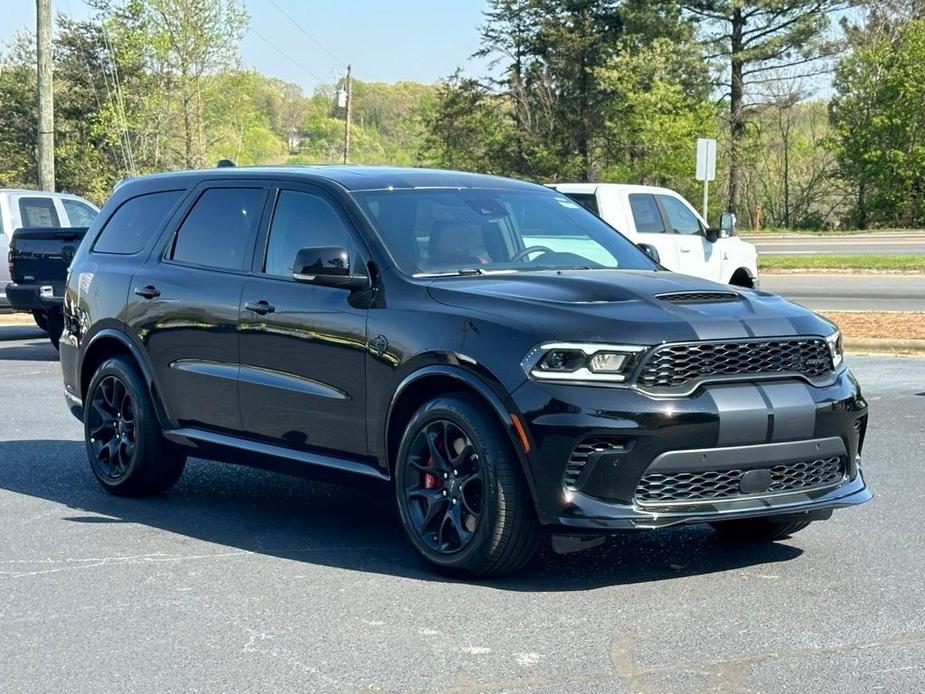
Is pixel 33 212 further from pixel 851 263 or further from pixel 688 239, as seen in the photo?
pixel 851 263

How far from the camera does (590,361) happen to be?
5566 millimetres

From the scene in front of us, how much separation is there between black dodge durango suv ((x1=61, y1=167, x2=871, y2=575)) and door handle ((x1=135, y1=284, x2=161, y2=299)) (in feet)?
0.04

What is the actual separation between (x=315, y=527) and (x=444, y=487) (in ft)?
4.65

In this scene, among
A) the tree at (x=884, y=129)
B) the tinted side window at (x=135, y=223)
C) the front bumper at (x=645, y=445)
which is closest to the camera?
the front bumper at (x=645, y=445)

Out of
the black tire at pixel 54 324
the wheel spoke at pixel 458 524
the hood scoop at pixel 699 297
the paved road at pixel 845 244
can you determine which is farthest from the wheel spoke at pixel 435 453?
the paved road at pixel 845 244

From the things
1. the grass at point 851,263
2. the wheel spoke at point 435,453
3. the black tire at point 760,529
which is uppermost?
the grass at point 851,263

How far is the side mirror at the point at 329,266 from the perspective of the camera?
6422 mm

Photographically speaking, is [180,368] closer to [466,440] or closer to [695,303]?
[466,440]

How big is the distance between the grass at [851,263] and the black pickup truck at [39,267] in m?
18.8

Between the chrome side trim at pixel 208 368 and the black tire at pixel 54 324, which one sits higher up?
the chrome side trim at pixel 208 368

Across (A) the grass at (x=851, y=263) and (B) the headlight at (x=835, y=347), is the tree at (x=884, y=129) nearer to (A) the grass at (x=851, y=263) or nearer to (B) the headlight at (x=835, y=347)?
(A) the grass at (x=851, y=263)

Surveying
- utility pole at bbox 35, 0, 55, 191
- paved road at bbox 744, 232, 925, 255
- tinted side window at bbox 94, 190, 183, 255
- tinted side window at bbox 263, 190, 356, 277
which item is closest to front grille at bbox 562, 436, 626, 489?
tinted side window at bbox 263, 190, 356, 277

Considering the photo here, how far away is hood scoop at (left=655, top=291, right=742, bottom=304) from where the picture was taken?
235 inches

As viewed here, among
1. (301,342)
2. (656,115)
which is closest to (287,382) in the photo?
(301,342)
